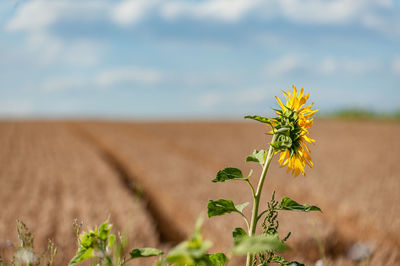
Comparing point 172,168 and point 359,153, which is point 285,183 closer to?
point 172,168

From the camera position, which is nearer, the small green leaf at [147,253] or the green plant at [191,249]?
the green plant at [191,249]

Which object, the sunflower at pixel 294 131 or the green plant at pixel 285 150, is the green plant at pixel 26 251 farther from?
the sunflower at pixel 294 131

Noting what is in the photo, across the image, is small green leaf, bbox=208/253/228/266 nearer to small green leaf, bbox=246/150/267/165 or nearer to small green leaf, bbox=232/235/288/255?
small green leaf, bbox=246/150/267/165

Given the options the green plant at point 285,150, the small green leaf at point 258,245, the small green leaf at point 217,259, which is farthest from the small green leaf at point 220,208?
the small green leaf at point 258,245

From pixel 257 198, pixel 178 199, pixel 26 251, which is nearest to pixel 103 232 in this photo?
pixel 26 251

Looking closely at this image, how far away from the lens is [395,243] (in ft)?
16.9

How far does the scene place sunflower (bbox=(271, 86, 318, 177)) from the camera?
1187mm

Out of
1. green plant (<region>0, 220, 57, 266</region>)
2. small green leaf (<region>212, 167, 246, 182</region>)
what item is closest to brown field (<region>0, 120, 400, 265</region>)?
green plant (<region>0, 220, 57, 266</region>)

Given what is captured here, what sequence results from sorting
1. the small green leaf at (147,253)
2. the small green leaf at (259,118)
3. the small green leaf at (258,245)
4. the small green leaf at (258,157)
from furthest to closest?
the small green leaf at (258,157), the small green leaf at (259,118), the small green leaf at (147,253), the small green leaf at (258,245)

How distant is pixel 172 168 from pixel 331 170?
3.99 m

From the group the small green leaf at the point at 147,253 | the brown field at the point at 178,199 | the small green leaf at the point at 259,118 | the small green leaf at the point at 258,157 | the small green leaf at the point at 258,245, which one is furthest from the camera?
the brown field at the point at 178,199

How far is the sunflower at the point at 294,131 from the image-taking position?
1.19 meters

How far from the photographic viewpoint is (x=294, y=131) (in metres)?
1.22

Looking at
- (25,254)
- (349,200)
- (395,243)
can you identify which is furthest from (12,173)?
(25,254)
